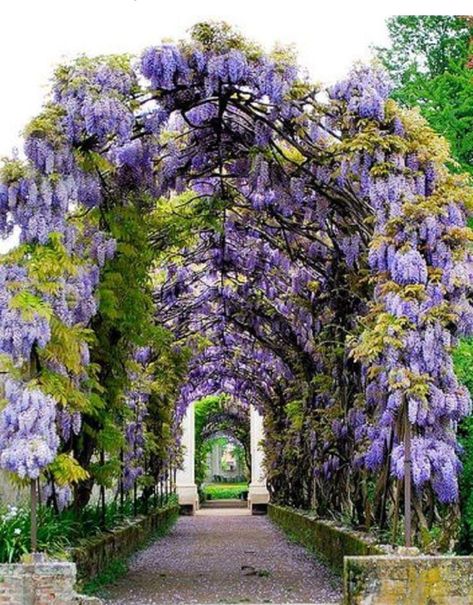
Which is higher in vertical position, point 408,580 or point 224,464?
point 224,464

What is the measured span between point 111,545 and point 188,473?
17362 millimetres

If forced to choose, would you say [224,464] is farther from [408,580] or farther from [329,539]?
[408,580]

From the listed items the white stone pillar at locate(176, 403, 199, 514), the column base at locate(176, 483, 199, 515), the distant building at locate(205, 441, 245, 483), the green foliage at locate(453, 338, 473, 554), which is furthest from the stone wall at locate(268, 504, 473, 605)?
the distant building at locate(205, 441, 245, 483)

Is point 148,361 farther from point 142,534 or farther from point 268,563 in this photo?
point 268,563

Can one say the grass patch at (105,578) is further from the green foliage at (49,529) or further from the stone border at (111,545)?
the green foliage at (49,529)

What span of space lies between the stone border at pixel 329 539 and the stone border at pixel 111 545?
7.18 feet

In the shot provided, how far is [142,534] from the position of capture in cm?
1516

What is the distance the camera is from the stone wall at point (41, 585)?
644 centimetres

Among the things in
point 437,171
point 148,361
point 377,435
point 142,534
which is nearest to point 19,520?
point 377,435

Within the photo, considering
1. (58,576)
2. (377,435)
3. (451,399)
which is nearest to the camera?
(58,576)

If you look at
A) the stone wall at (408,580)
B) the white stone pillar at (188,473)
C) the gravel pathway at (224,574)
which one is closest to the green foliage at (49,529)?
the gravel pathway at (224,574)

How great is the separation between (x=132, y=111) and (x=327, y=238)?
366 centimetres

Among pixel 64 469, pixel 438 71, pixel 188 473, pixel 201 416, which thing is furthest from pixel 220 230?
pixel 201 416

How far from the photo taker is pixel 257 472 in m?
28.7
